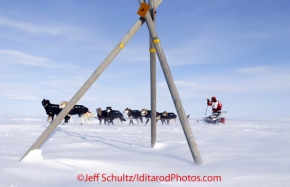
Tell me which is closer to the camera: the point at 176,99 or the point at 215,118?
the point at 176,99

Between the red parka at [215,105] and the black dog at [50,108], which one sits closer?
the black dog at [50,108]

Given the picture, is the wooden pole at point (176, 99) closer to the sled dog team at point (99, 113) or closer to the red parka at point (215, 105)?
the sled dog team at point (99, 113)

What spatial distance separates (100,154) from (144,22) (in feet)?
7.51

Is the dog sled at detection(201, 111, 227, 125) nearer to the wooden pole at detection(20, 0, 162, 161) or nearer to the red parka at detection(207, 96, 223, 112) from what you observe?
the red parka at detection(207, 96, 223, 112)

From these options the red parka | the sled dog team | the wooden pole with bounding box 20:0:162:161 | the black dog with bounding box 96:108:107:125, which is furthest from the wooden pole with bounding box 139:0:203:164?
the red parka

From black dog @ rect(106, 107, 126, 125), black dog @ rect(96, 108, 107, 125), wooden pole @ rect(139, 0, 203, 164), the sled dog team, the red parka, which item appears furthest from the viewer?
the red parka

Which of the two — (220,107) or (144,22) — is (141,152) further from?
(220,107)

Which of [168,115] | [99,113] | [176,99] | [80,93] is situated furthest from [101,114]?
[176,99]

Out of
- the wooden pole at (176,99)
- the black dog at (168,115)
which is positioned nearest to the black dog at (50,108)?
the black dog at (168,115)

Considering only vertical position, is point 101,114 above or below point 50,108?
below

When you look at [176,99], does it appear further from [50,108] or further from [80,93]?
[50,108]

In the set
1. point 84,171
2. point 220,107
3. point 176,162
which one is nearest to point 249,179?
point 176,162

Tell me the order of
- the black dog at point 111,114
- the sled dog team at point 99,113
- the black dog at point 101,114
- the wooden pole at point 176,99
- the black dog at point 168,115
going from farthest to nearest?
1. the black dog at point 168,115
2. the black dog at point 101,114
3. the black dog at point 111,114
4. the sled dog team at point 99,113
5. the wooden pole at point 176,99

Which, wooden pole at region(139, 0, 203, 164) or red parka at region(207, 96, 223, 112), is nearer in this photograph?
wooden pole at region(139, 0, 203, 164)
